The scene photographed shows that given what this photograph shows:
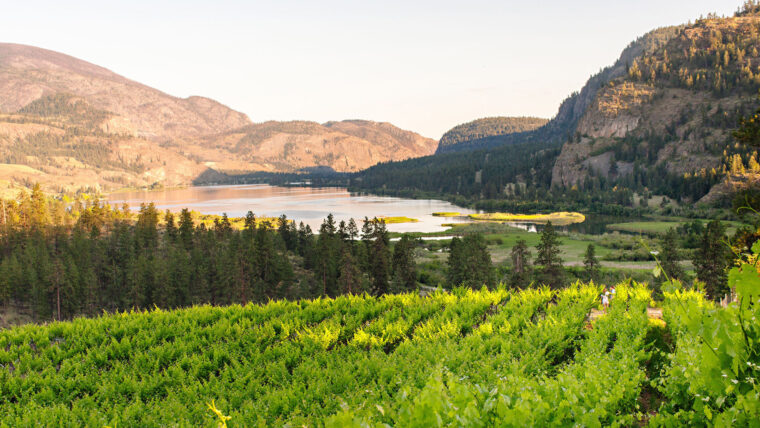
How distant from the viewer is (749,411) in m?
3.12

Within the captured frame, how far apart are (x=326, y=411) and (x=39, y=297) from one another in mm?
35601

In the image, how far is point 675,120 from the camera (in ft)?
560

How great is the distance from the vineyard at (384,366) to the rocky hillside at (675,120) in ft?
467

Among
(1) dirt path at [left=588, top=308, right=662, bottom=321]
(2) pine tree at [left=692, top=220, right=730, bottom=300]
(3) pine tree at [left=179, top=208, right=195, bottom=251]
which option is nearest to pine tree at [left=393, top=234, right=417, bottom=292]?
(2) pine tree at [left=692, top=220, right=730, bottom=300]

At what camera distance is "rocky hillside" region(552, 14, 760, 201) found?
5792 inches

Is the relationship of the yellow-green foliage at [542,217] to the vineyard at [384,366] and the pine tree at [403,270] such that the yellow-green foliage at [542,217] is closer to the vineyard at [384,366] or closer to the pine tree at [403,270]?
the pine tree at [403,270]

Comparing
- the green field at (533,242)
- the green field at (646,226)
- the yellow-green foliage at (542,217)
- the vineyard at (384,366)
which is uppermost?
the vineyard at (384,366)

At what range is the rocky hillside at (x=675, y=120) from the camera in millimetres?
147125

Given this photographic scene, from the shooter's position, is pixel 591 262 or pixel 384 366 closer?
pixel 384 366

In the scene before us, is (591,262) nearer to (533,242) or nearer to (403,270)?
(403,270)

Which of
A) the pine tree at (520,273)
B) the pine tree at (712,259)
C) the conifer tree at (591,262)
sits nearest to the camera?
the pine tree at (712,259)

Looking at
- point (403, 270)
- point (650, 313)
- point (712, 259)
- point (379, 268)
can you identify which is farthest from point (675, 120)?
point (650, 313)

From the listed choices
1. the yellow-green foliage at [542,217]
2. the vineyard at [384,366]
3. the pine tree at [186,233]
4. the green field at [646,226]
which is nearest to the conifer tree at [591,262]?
the vineyard at [384,366]

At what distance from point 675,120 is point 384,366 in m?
201
